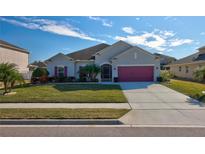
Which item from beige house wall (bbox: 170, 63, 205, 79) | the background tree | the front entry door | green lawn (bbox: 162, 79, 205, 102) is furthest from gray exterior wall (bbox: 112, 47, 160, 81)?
the background tree

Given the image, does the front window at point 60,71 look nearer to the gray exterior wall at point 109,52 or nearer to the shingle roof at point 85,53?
the shingle roof at point 85,53

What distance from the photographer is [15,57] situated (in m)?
29.7

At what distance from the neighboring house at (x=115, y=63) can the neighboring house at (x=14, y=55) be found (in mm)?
5687

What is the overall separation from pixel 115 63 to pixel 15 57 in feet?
53.2

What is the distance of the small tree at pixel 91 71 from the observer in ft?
77.6

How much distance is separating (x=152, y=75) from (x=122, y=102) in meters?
14.3

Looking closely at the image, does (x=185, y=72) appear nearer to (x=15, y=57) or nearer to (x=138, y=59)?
(x=138, y=59)

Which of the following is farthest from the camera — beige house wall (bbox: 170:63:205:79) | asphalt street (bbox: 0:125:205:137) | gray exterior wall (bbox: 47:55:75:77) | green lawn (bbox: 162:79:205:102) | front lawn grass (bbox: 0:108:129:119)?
beige house wall (bbox: 170:63:205:79)

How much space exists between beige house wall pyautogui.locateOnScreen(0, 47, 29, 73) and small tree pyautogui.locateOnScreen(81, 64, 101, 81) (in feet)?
25.4

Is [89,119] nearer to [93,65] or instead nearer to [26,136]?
[26,136]

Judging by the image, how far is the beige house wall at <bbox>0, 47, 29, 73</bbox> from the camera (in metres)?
25.7

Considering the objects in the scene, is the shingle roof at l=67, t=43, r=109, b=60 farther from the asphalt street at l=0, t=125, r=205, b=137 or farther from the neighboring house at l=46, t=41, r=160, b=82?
the asphalt street at l=0, t=125, r=205, b=137

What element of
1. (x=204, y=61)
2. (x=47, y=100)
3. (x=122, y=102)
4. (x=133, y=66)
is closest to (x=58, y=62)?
(x=133, y=66)

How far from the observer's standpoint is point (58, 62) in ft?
83.7
